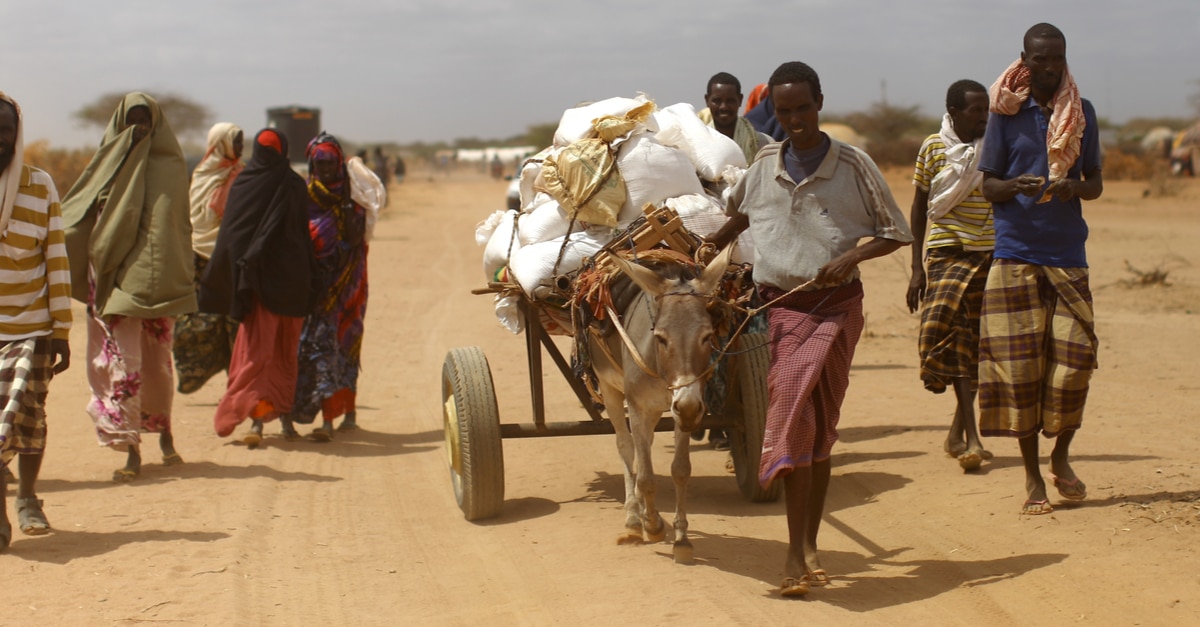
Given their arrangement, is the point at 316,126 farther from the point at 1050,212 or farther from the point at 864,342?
the point at 1050,212

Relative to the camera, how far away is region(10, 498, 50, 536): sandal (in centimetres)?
662

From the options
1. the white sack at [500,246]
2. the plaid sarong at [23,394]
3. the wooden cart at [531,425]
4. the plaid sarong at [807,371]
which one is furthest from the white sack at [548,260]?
the plaid sarong at [23,394]

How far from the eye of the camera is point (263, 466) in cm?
859

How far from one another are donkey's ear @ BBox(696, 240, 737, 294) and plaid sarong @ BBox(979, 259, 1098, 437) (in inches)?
62.0

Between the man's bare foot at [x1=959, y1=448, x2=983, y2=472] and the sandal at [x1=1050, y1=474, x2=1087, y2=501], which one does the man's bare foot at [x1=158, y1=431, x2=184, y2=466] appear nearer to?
the man's bare foot at [x1=959, y1=448, x2=983, y2=472]

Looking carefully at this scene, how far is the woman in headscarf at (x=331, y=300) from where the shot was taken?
9594 millimetres

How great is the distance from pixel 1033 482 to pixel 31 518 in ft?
17.3

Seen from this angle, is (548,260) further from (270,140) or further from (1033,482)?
(270,140)

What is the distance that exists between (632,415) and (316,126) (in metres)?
46.5

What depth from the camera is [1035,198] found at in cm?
595

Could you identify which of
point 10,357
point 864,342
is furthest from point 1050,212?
point 864,342

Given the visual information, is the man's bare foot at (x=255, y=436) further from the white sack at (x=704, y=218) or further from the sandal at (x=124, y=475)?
the white sack at (x=704, y=218)

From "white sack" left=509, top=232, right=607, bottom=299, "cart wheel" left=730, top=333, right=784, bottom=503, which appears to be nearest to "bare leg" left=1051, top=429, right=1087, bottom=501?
"cart wheel" left=730, top=333, right=784, bottom=503

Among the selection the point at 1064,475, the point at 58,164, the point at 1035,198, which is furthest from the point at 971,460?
the point at 58,164
